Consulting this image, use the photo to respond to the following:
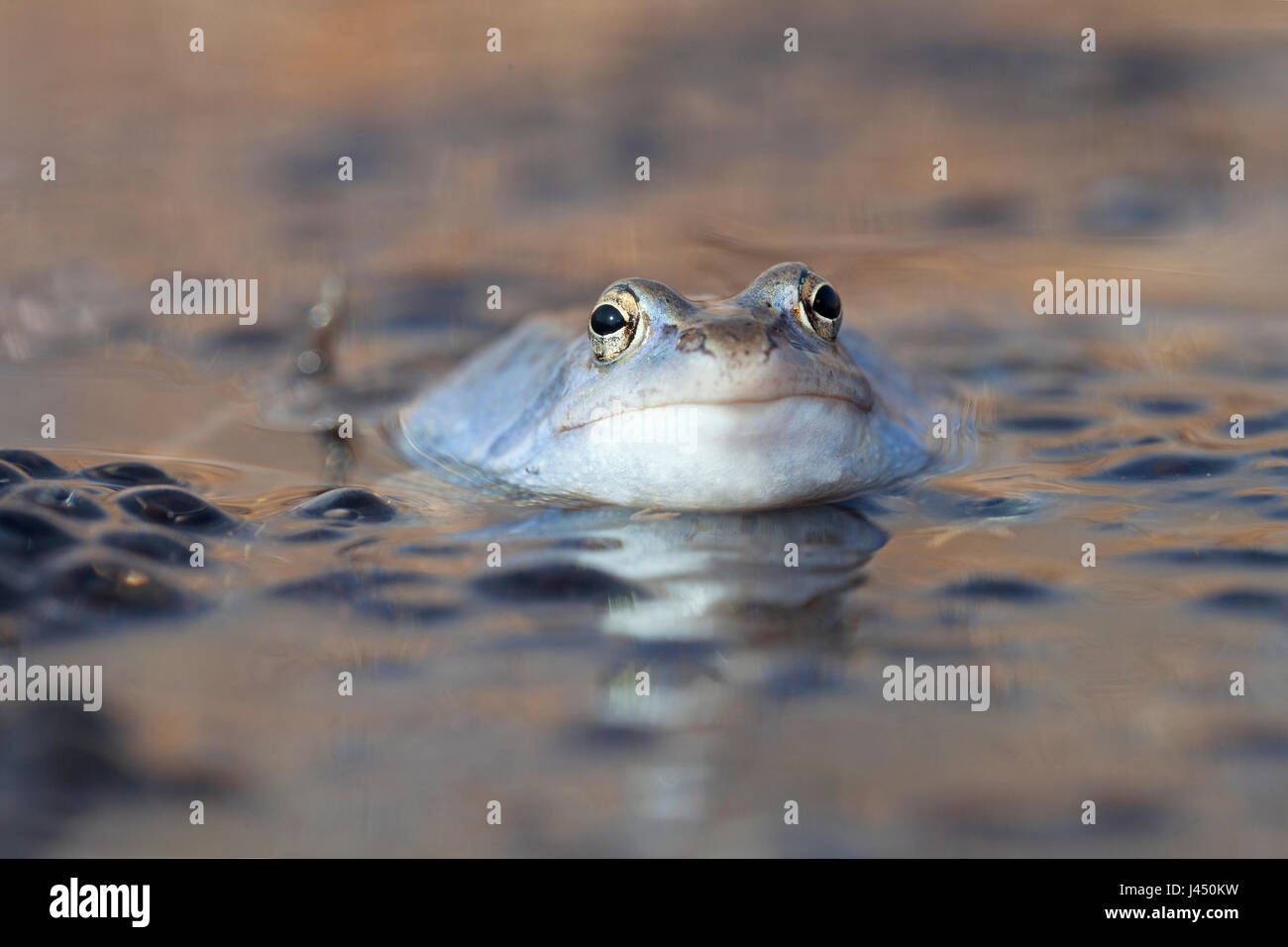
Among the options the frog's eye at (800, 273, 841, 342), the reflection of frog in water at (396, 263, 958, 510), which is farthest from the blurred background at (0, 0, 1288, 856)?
the frog's eye at (800, 273, 841, 342)

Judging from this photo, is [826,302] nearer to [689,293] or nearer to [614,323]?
[614,323]

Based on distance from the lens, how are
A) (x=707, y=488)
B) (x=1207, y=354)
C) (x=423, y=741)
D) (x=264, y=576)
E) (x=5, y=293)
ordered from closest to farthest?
(x=423, y=741)
(x=264, y=576)
(x=707, y=488)
(x=1207, y=354)
(x=5, y=293)

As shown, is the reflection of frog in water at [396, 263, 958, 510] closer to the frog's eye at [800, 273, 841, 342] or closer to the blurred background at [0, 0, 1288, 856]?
the frog's eye at [800, 273, 841, 342]

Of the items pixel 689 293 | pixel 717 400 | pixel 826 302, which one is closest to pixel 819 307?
pixel 826 302

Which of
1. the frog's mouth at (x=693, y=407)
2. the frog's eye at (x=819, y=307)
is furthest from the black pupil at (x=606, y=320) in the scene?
the frog's eye at (x=819, y=307)

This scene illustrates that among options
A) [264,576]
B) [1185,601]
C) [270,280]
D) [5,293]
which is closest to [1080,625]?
[1185,601]

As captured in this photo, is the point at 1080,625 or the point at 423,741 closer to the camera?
the point at 423,741

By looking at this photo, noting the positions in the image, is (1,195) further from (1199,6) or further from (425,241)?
(1199,6)
